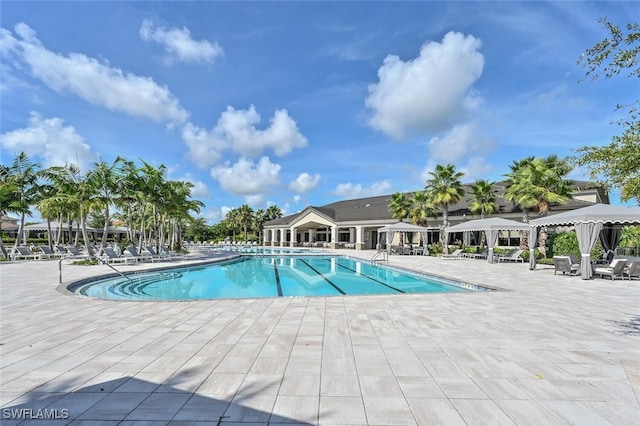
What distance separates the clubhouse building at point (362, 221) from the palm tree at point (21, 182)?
28159 millimetres

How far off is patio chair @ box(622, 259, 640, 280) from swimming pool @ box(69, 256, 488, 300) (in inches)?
273

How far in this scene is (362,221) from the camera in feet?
122

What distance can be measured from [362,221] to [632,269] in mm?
25938

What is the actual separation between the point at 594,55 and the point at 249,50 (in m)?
13.4

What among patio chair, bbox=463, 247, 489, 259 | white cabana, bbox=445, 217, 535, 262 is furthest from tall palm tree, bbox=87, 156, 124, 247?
patio chair, bbox=463, 247, 489, 259

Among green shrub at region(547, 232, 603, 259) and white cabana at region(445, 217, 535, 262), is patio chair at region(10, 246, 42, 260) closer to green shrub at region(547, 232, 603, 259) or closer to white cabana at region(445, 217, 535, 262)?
white cabana at region(445, 217, 535, 262)

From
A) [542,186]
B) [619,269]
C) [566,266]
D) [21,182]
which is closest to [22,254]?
[21,182]

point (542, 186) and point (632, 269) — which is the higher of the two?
point (542, 186)

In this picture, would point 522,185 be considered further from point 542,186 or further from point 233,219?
point 233,219

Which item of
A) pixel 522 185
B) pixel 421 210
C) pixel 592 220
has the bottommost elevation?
pixel 592 220

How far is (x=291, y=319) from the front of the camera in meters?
6.09

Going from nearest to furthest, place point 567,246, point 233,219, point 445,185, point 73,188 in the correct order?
point 567,246 < point 73,188 < point 445,185 < point 233,219

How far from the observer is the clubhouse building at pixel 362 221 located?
26.2 m

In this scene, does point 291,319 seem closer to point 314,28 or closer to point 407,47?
point 314,28
